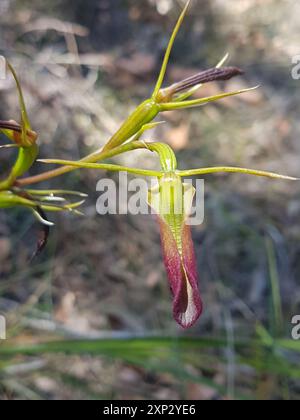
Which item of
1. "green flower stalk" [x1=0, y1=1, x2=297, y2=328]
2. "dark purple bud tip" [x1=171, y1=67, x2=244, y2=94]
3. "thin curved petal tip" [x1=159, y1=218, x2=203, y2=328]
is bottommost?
"thin curved petal tip" [x1=159, y1=218, x2=203, y2=328]

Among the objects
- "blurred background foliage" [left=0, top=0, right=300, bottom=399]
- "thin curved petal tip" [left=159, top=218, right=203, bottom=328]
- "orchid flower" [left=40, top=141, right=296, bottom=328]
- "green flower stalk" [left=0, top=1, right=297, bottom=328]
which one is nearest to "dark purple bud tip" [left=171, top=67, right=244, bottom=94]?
"green flower stalk" [left=0, top=1, right=297, bottom=328]

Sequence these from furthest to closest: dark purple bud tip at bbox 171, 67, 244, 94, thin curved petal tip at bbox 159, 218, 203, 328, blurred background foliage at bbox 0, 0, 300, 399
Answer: blurred background foliage at bbox 0, 0, 300, 399
dark purple bud tip at bbox 171, 67, 244, 94
thin curved petal tip at bbox 159, 218, 203, 328

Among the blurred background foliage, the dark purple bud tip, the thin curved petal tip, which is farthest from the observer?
the blurred background foliage

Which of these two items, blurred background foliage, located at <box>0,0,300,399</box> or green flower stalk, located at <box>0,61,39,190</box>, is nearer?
green flower stalk, located at <box>0,61,39,190</box>

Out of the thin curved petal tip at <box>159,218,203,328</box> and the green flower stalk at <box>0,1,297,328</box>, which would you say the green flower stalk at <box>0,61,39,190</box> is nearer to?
the green flower stalk at <box>0,1,297,328</box>

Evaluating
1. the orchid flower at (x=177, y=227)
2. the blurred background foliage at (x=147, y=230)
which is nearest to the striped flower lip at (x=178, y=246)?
the orchid flower at (x=177, y=227)

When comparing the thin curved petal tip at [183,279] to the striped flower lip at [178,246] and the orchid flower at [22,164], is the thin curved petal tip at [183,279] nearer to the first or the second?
the striped flower lip at [178,246]

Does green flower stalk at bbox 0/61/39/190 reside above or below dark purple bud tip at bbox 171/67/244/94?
below

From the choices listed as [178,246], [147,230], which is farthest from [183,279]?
[147,230]
